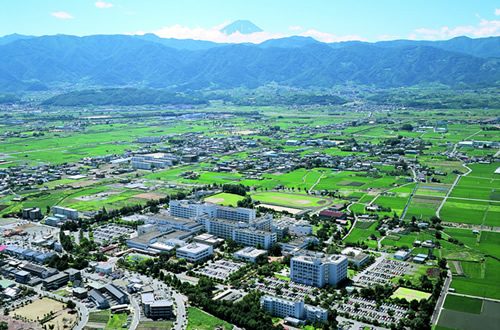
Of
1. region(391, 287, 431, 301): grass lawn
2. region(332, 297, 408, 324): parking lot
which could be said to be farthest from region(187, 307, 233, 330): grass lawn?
region(391, 287, 431, 301): grass lawn

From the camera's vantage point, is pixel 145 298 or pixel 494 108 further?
pixel 494 108

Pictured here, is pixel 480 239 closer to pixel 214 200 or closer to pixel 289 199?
pixel 289 199

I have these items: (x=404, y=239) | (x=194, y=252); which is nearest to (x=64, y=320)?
(x=194, y=252)

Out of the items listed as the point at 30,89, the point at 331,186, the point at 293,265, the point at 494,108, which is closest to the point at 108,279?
the point at 293,265

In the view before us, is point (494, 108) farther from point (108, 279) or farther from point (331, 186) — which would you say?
point (108, 279)

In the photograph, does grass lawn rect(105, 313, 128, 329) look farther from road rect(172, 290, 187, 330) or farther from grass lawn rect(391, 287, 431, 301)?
grass lawn rect(391, 287, 431, 301)

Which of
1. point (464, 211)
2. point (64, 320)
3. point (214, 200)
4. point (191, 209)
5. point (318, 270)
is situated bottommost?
point (464, 211)

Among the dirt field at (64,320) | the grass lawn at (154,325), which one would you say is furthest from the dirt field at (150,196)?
the grass lawn at (154,325)

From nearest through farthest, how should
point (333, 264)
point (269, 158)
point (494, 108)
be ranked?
point (333, 264)
point (269, 158)
point (494, 108)
